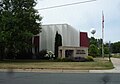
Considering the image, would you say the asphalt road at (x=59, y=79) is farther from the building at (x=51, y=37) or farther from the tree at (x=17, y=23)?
the building at (x=51, y=37)

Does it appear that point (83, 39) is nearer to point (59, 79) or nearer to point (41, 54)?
point (41, 54)

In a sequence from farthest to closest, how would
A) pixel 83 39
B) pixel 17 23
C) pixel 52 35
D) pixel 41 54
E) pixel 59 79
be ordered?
pixel 83 39 → pixel 52 35 → pixel 41 54 → pixel 17 23 → pixel 59 79

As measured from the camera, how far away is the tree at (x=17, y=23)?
44.0m

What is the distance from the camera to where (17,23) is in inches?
1761

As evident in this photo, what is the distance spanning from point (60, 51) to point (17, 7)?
11.0 meters

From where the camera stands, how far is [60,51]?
52.7 metres

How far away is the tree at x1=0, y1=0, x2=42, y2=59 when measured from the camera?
44031mm

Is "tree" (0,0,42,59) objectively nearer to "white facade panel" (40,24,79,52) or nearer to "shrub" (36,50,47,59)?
"shrub" (36,50,47,59)

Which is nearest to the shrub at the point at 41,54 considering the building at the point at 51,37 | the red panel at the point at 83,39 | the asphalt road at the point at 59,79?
the building at the point at 51,37

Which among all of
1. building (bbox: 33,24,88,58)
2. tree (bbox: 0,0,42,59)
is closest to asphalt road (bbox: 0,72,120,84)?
tree (bbox: 0,0,42,59)

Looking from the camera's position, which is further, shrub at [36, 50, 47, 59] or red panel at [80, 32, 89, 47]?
red panel at [80, 32, 89, 47]

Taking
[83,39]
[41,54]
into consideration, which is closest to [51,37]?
[41,54]

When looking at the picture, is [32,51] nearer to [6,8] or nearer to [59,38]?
[59,38]

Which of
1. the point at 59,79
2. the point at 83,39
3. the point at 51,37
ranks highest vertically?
the point at 83,39
